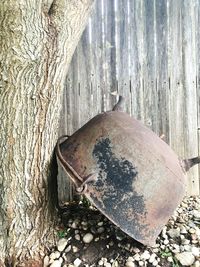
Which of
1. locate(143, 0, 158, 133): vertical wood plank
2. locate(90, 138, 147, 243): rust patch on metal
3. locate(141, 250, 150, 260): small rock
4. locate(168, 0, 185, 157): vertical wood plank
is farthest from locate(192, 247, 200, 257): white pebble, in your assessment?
locate(143, 0, 158, 133): vertical wood plank

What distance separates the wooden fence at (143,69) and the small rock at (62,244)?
1.85 feet

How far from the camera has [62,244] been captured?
1.80 metres

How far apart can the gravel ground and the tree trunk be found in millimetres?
145

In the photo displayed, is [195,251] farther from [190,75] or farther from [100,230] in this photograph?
[190,75]

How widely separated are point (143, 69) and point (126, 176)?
3.54ft

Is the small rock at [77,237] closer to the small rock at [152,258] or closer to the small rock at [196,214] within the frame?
the small rock at [152,258]

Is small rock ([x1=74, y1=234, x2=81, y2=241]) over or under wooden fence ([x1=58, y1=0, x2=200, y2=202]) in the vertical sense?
under

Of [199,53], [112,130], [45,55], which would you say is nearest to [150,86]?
[199,53]

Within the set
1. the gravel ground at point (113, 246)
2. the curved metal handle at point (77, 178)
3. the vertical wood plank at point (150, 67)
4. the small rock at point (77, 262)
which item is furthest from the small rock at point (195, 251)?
the vertical wood plank at point (150, 67)

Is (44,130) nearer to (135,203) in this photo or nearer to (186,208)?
(135,203)

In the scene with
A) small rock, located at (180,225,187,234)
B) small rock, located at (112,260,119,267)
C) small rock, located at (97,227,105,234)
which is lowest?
small rock, located at (112,260,119,267)

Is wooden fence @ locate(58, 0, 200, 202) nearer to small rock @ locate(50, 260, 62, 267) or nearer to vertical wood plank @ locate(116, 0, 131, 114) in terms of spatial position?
vertical wood plank @ locate(116, 0, 131, 114)

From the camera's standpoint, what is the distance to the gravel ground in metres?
1.69

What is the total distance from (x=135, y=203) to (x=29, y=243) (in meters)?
0.62
